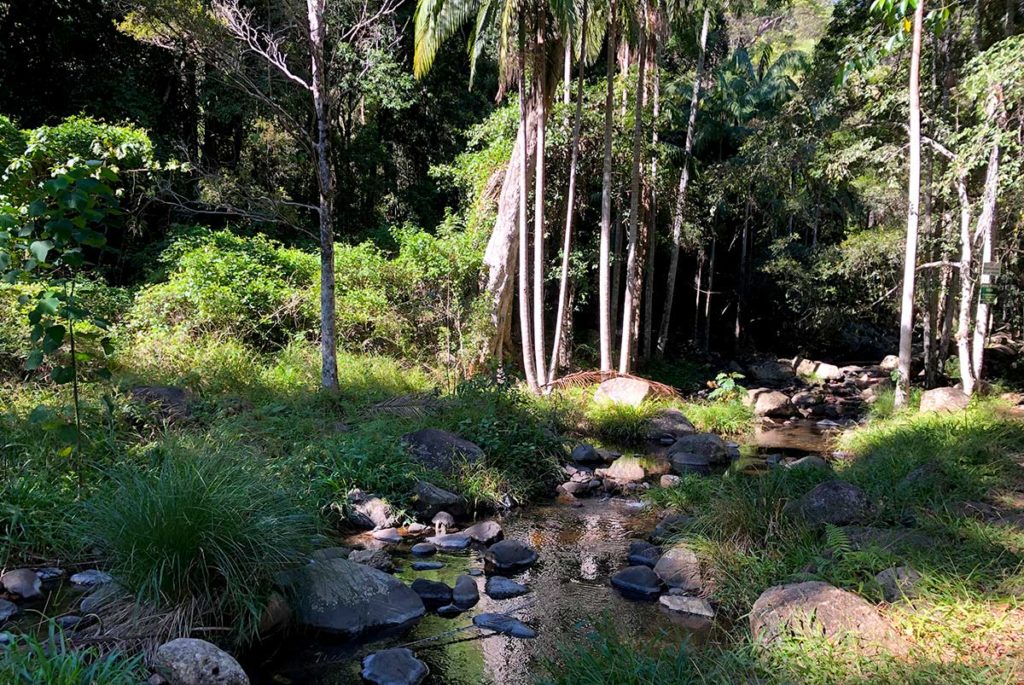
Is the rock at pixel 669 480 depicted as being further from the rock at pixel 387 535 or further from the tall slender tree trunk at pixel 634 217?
the tall slender tree trunk at pixel 634 217

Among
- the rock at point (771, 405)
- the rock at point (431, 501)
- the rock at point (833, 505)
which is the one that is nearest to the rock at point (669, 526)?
the rock at point (833, 505)

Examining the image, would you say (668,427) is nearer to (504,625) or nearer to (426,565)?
(426,565)

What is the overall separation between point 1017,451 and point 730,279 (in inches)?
829

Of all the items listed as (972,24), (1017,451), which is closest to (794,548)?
(1017,451)

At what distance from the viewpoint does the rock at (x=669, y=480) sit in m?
9.27

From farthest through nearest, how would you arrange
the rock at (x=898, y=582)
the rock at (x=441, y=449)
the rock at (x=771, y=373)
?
the rock at (x=771, y=373)
the rock at (x=441, y=449)
the rock at (x=898, y=582)

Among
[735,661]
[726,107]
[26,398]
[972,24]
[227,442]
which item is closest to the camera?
[735,661]

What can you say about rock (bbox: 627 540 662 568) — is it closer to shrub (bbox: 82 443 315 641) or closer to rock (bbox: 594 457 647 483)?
rock (bbox: 594 457 647 483)

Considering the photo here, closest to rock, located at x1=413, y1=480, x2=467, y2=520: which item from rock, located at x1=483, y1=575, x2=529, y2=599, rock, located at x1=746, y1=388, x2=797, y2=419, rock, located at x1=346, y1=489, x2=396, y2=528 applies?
rock, located at x1=346, y1=489, x2=396, y2=528

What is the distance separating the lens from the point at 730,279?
28.7 meters

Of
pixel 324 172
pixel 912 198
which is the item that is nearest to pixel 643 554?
pixel 324 172

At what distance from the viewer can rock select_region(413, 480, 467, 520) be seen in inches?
304

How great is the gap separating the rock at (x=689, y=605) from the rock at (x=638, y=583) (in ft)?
0.68

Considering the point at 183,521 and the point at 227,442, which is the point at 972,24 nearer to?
the point at 227,442
